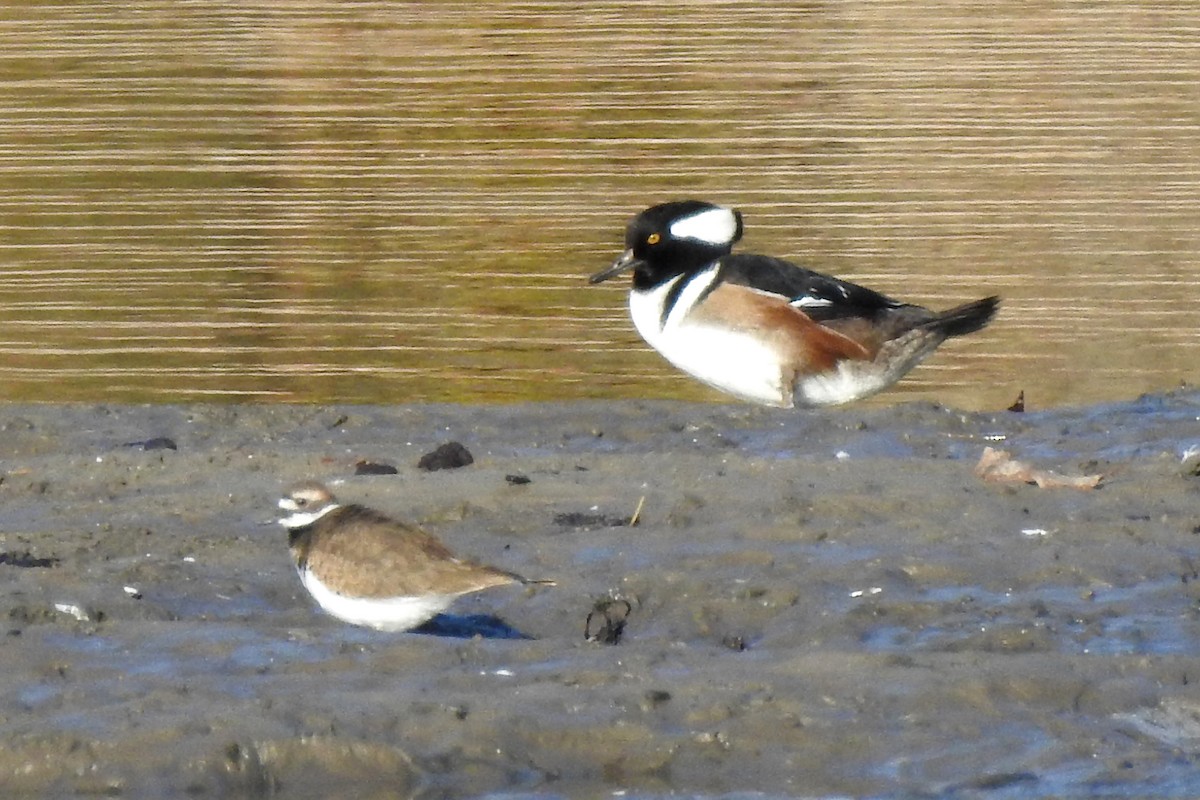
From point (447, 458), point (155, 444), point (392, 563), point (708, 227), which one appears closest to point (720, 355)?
point (708, 227)

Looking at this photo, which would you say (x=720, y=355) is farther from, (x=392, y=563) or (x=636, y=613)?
(x=392, y=563)

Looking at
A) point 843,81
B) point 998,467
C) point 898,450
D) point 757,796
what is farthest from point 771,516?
point 843,81

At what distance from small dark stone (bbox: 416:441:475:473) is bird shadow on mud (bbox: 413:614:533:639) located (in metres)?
1.71

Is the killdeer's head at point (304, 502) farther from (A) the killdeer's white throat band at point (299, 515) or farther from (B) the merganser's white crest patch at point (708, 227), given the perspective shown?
(B) the merganser's white crest patch at point (708, 227)

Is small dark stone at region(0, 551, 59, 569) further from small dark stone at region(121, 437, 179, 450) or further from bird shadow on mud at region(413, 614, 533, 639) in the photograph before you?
small dark stone at region(121, 437, 179, 450)

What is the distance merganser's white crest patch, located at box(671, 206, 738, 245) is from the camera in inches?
415

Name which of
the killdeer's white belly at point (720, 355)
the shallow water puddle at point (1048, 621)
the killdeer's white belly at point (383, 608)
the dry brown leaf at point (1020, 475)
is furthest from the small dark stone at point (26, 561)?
the killdeer's white belly at point (720, 355)

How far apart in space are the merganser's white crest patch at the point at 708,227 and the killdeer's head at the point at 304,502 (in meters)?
3.98

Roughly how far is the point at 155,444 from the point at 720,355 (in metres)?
2.46

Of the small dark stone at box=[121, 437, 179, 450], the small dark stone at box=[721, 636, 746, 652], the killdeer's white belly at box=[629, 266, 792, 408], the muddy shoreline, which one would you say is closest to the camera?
the muddy shoreline

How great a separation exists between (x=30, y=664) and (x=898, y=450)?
4104mm

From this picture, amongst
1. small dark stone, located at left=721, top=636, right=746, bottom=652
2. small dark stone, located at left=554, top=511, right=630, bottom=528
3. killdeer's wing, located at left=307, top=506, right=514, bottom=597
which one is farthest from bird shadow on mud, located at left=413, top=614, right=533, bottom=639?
small dark stone, located at left=554, top=511, right=630, bottom=528

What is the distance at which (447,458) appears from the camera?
8422 millimetres

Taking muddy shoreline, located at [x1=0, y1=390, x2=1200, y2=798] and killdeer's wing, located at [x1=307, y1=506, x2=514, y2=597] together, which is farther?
killdeer's wing, located at [x1=307, y1=506, x2=514, y2=597]
